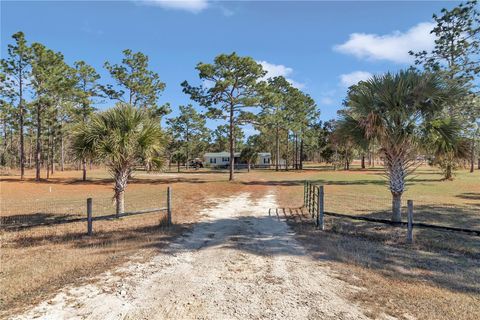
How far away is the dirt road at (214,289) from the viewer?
11.7ft

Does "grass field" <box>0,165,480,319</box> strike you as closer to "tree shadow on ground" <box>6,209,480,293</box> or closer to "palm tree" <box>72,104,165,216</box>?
"tree shadow on ground" <box>6,209,480,293</box>

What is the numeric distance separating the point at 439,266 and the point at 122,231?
730 cm

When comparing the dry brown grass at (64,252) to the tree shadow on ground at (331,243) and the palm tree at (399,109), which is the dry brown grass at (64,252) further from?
the palm tree at (399,109)

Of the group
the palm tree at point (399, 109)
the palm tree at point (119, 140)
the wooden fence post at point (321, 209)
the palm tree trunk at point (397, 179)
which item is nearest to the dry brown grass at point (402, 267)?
the wooden fence post at point (321, 209)

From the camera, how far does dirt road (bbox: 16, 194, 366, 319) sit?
3.57 m

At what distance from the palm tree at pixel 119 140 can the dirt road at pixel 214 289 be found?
14.4ft

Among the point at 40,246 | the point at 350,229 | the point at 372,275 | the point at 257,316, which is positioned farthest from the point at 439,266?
the point at 40,246

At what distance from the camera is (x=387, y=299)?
3949 millimetres

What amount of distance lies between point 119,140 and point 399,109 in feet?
27.0

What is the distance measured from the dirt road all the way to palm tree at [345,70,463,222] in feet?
13.3

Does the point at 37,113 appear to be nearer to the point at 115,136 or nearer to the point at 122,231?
the point at 115,136

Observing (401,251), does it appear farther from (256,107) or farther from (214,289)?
(256,107)

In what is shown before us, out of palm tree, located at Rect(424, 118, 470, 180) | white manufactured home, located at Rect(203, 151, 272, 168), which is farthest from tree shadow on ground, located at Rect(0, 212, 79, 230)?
white manufactured home, located at Rect(203, 151, 272, 168)

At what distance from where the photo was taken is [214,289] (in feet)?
13.9
